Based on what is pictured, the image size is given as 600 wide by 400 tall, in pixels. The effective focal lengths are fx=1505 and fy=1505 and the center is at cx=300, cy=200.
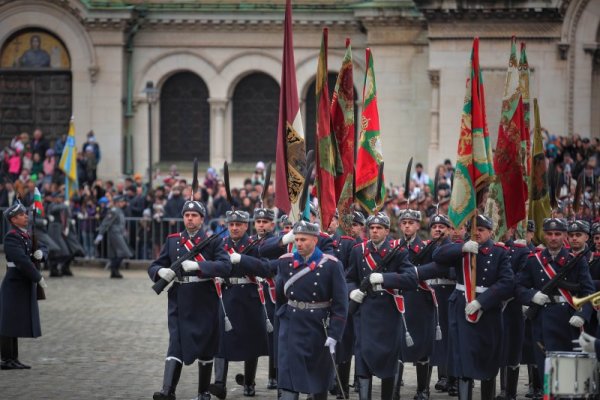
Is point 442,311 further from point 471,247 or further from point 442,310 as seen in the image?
point 471,247

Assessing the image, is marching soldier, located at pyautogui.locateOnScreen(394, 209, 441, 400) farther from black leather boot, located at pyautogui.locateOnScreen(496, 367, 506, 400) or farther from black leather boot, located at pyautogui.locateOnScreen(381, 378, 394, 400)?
black leather boot, located at pyautogui.locateOnScreen(381, 378, 394, 400)

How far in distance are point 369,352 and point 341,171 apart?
280 cm

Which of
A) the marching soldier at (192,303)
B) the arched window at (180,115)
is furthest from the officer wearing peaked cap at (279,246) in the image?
the arched window at (180,115)

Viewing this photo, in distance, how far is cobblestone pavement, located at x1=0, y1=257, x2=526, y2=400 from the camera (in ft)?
56.2

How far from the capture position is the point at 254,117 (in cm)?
3781

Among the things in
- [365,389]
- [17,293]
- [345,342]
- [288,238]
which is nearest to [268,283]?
[345,342]

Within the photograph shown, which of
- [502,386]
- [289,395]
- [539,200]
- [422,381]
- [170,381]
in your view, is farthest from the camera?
[539,200]

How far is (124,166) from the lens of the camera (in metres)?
37.3

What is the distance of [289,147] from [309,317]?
2.95 m

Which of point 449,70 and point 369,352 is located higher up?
point 449,70

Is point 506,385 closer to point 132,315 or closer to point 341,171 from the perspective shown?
point 341,171

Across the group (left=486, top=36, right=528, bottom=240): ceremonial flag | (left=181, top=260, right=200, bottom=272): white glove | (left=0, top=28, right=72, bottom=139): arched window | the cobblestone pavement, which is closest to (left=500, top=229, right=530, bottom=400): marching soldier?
(left=486, top=36, right=528, bottom=240): ceremonial flag

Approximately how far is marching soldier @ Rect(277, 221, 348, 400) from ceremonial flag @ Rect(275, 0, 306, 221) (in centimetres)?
194

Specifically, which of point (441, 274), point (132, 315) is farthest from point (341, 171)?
point (132, 315)
